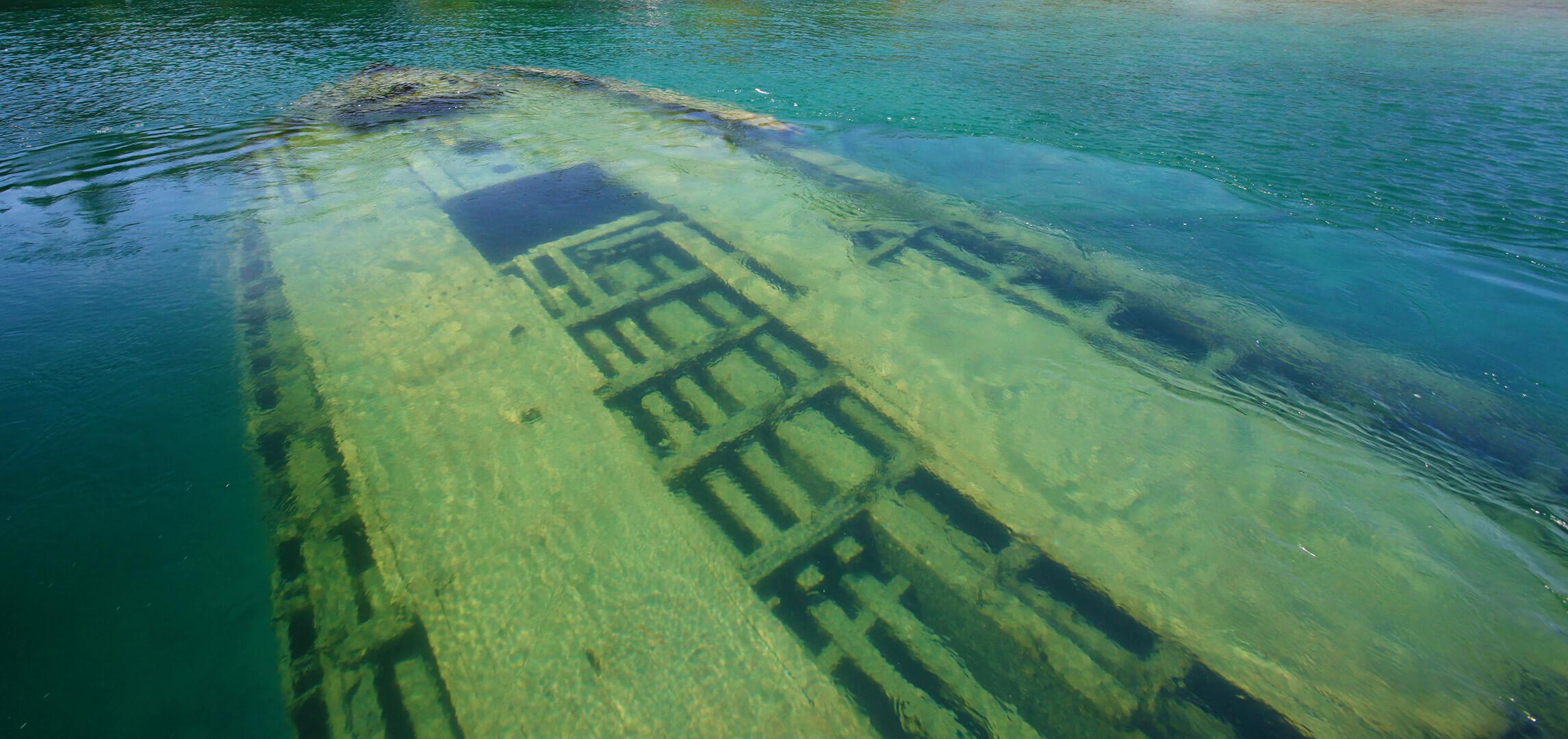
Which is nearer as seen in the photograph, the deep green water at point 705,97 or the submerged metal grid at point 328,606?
the submerged metal grid at point 328,606

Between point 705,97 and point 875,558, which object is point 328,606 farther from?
point 705,97

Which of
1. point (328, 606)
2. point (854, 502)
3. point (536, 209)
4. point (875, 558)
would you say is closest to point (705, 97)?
point (536, 209)

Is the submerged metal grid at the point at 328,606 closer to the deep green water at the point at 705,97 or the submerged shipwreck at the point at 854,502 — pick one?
the submerged shipwreck at the point at 854,502

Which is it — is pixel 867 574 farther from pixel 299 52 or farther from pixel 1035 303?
pixel 299 52

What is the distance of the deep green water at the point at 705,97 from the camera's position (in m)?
3.61

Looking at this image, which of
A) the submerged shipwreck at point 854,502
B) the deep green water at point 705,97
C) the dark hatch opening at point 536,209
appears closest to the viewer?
the submerged shipwreck at point 854,502

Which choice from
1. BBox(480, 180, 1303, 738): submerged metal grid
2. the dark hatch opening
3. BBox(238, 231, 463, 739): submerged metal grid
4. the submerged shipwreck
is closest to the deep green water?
BBox(238, 231, 463, 739): submerged metal grid

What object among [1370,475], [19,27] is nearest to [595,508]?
[1370,475]

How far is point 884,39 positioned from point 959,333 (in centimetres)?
1456

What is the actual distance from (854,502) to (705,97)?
1080 centimetres

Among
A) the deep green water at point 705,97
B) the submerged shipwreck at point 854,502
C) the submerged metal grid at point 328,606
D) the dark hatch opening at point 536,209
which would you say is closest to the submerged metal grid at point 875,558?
the submerged shipwreck at point 854,502

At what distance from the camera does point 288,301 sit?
5.87 metres

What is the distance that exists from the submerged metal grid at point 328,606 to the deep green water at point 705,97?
6.2 inches

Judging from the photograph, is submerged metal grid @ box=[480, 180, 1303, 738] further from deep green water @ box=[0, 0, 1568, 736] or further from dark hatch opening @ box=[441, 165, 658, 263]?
deep green water @ box=[0, 0, 1568, 736]
